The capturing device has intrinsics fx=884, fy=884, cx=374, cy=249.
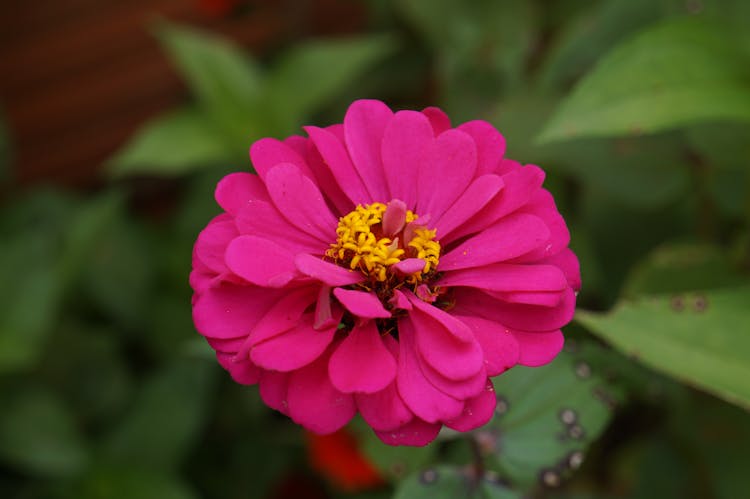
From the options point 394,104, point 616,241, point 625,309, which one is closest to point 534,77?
point 616,241

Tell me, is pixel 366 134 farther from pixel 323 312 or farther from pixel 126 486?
pixel 126 486

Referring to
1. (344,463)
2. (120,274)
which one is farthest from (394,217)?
A: (120,274)

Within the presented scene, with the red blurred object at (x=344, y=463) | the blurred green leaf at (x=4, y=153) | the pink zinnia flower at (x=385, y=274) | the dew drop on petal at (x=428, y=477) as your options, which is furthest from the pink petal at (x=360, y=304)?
the blurred green leaf at (x=4, y=153)

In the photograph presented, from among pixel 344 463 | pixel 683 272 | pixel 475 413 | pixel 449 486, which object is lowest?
pixel 344 463

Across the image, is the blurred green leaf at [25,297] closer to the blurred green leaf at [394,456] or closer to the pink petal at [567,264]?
the blurred green leaf at [394,456]

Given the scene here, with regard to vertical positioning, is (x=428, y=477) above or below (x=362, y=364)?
below

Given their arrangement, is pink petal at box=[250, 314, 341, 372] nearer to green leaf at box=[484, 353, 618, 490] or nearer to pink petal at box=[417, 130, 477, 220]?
pink petal at box=[417, 130, 477, 220]

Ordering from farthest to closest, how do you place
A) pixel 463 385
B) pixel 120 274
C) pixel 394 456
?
pixel 120 274
pixel 394 456
pixel 463 385
